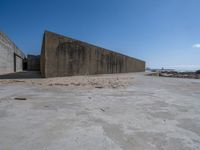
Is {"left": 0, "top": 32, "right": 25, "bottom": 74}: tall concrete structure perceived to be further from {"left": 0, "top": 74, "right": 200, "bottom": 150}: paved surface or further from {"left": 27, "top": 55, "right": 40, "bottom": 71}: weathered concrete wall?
{"left": 27, "top": 55, "right": 40, "bottom": 71}: weathered concrete wall

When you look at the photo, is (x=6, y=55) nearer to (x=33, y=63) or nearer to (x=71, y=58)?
(x=71, y=58)

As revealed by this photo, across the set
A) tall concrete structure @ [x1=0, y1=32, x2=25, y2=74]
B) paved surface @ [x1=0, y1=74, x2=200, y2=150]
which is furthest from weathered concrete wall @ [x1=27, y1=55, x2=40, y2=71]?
paved surface @ [x1=0, y1=74, x2=200, y2=150]

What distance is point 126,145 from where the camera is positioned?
166cm

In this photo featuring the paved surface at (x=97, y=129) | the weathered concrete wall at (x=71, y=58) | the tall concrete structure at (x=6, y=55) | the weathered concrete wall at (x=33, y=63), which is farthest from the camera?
the weathered concrete wall at (x=33, y=63)

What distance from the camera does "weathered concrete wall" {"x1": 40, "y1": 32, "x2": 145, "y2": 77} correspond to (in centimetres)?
1098

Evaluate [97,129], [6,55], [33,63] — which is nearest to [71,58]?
[6,55]

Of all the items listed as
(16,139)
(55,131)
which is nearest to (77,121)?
(55,131)

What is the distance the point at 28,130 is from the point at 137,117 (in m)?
1.79

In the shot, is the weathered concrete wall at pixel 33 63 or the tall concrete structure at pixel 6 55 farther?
the weathered concrete wall at pixel 33 63

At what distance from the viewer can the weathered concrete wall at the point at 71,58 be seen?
10984 mm

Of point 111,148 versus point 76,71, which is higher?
point 76,71

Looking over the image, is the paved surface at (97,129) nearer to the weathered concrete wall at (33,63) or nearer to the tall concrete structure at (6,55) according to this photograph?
the tall concrete structure at (6,55)

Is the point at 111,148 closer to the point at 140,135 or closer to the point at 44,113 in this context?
the point at 140,135

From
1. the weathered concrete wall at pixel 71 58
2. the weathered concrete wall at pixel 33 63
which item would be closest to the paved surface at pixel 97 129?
the weathered concrete wall at pixel 71 58
